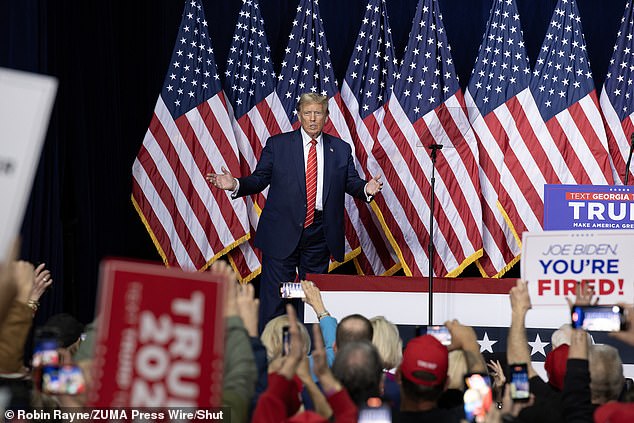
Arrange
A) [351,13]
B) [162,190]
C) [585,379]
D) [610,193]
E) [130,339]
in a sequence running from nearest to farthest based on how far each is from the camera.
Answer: [130,339]
[585,379]
[610,193]
[162,190]
[351,13]

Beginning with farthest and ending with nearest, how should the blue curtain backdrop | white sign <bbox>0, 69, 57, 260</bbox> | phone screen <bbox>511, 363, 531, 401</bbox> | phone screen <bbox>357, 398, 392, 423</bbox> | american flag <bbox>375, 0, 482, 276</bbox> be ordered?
american flag <bbox>375, 0, 482, 276</bbox>
the blue curtain backdrop
phone screen <bbox>511, 363, 531, 401</bbox>
phone screen <bbox>357, 398, 392, 423</bbox>
white sign <bbox>0, 69, 57, 260</bbox>

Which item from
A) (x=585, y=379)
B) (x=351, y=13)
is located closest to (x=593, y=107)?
(x=351, y=13)

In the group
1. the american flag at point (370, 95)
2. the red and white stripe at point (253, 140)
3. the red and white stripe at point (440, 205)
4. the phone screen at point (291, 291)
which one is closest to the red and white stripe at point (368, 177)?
the american flag at point (370, 95)

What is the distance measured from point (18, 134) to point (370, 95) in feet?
19.8

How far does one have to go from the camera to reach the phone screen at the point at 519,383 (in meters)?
2.79

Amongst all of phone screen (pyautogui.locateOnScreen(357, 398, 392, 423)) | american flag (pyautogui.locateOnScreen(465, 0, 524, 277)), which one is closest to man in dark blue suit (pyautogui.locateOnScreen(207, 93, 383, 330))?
american flag (pyautogui.locateOnScreen(465, 0, 524, 277))

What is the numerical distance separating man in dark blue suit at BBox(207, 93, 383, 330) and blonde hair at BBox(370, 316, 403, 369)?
9.87ft

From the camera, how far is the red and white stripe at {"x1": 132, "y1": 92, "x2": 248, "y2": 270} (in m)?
7.62

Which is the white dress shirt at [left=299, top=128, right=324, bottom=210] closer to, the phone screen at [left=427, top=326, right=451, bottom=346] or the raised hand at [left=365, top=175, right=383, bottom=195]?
the raised hand at [left=365, top=175, right=383, bottom=195]

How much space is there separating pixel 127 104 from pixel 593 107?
360 centimetres

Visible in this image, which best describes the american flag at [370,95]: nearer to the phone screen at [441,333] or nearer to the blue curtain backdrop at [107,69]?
the blue curtain backdrop at [107,69]

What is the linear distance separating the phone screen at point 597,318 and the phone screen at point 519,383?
1.28 ft

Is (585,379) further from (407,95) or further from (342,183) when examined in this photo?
(407,95)

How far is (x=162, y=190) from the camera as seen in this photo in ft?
25.1
